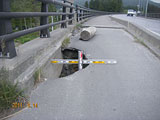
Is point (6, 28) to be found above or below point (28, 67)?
above

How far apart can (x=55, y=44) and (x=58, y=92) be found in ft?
7.55

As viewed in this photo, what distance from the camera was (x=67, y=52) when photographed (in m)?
5.49

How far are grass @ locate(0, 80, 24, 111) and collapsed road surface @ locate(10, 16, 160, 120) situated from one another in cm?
20

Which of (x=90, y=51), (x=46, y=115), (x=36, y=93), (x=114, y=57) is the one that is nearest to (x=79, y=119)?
(x=46, y=115)

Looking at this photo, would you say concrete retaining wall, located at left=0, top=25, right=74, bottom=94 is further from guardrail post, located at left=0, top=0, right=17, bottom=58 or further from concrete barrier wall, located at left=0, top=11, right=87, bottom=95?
guardrail post, located at left=0, top=0, right=17, bottom=58

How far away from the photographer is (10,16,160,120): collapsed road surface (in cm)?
231

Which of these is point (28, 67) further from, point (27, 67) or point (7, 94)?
point (7, 94)

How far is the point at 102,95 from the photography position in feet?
9.12

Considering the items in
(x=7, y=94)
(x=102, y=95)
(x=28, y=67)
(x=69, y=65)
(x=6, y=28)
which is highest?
(x=6, y=28)

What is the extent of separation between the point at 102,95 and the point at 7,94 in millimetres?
1447

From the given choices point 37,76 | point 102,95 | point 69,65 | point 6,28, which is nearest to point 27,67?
point 37,76

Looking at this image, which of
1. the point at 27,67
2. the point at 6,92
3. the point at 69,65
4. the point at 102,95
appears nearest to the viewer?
the point at 6,92

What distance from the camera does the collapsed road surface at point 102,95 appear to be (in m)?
2.31

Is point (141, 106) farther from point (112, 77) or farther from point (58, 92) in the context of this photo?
point (58, 92)
